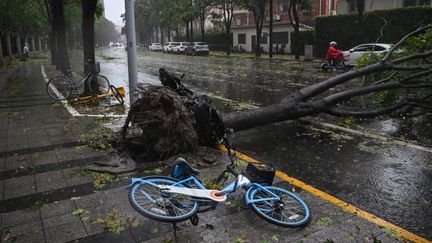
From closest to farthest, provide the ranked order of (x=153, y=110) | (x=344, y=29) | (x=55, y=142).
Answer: (x=153, y=110), (x=55, y=142), (x=344, y=29)

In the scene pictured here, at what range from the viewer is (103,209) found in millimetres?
4590

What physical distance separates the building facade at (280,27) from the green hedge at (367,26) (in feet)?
33.3

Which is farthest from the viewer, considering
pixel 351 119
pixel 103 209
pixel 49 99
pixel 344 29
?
pixel 344 29

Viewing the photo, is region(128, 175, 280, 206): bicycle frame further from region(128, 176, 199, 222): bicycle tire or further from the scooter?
the scooter

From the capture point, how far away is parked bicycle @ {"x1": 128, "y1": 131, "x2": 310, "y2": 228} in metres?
3.95

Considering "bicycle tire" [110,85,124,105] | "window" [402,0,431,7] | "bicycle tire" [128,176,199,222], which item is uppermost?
"window" [402,0,431,7]

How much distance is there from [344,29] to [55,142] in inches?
1094

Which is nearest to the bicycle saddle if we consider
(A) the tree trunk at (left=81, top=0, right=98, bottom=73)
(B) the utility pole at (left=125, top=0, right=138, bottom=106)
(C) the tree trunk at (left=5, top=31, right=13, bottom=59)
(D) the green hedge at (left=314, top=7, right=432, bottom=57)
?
(B) the utility pole at (left=125, top=0, right=138, bottom=106)

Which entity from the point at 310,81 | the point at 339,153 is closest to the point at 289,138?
the point at 339,153

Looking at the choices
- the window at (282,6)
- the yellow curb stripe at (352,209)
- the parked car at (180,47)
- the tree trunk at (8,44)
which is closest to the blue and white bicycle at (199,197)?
the yellow curb stripe at (352,209)

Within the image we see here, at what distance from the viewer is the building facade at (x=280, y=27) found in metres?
43.8

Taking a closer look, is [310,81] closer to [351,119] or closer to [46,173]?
[351,119]

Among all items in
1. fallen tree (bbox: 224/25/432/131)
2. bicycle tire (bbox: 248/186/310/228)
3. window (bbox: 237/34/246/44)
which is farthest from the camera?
window (bbox: 237/34/246/44)

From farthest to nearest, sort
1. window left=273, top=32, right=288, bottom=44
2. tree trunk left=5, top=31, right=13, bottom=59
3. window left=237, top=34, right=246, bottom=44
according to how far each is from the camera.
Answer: window left=237, top=34, right=246, bottom=44, window left=273, top=32, right=288, bottom=44, tree trunk left=5, top=31, right=13, bottom=59
